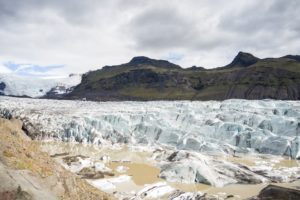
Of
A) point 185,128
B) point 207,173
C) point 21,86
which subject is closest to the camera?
point 207,173

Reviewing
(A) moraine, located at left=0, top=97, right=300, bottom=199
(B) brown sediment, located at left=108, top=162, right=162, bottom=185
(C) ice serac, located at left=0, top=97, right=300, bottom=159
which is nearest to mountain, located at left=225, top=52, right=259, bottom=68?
(A) moraine, located at left=0, top=97, right=300, bottom=199

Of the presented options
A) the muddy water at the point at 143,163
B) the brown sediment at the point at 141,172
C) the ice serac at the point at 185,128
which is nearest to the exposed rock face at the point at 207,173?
the muddy water at the point at 143,163

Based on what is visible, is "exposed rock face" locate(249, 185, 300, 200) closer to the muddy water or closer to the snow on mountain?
the muddy water

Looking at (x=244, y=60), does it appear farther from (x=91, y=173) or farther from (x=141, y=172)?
(x=91, y=173)

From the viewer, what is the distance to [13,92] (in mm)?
175250

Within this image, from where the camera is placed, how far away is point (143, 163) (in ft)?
94.4

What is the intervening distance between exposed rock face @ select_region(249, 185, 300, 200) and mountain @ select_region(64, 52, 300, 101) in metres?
103

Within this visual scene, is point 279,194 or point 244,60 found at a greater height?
point 244,60

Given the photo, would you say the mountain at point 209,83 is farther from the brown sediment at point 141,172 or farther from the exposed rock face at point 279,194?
the exposed rock face at point 279,194

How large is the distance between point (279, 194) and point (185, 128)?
908 inches

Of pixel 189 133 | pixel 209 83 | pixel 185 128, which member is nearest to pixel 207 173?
pixel 189 133

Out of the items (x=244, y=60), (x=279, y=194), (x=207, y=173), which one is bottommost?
(x=207, y=173)

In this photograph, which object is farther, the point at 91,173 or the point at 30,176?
the point at 91,173

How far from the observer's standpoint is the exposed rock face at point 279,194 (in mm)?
15848
